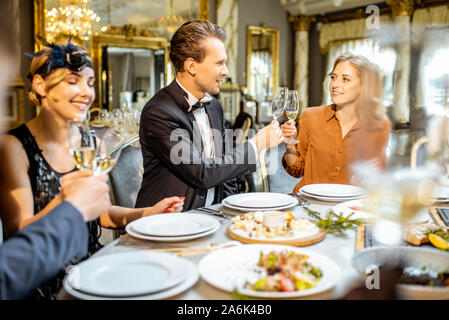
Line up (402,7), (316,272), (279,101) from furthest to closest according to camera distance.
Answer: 1. (402,7)
2. (279,101)
3. (316,272)

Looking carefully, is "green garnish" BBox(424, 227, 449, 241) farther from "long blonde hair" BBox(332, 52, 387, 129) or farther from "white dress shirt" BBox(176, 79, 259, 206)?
"white dress shirt" BBox(176, 79, 259, 206)

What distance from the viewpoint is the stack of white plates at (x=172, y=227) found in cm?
116

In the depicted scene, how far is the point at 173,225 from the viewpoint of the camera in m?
1.29

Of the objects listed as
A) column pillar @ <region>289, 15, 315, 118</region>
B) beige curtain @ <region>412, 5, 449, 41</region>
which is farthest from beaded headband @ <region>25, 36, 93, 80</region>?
column pillar @ <region>289, 15, 315, 118</region>

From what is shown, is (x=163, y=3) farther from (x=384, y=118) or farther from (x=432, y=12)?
(x=384, y=118)

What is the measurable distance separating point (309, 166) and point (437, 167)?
5.40 ft

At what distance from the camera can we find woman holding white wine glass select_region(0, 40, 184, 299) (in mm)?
1229

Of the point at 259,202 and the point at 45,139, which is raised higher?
the point at 45,139

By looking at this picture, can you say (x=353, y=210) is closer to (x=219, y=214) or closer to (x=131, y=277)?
(x=219, y=214)

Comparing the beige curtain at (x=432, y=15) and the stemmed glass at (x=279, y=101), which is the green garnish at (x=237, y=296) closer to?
the stemmed glass at (x=279, y=101)

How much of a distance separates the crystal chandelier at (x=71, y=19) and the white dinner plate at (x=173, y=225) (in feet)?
15.2

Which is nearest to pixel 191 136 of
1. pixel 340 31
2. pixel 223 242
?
pixel 223 242

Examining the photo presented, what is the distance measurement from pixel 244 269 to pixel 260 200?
728 millimetres
